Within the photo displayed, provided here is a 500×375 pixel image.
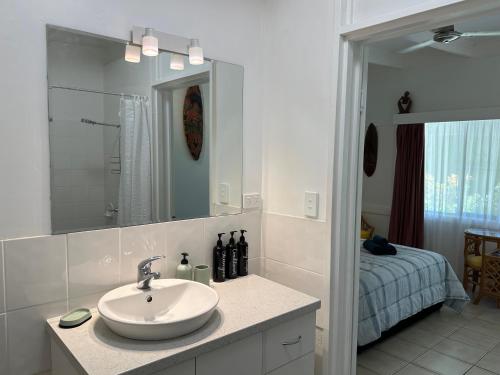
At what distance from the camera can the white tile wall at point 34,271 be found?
1348mm

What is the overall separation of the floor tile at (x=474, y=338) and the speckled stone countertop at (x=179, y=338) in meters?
2.29

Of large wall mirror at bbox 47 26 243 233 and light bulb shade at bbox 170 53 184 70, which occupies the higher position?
light bulb shade at bbox 170 53 184 70

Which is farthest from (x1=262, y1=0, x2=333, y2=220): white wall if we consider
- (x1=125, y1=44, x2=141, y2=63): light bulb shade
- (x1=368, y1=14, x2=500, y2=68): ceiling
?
(x1=368, y1=14, x2=500, y2=68): ceiling

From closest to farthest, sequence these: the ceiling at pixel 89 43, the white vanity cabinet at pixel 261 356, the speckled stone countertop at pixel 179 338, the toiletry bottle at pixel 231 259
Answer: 1. the speckled stone countertop at pixel 179 338
2. the white vanity cabinet at pixel 261 356
3. the ceiling at pixel 89 43
4. the toiletry bottle at pixel 231 259

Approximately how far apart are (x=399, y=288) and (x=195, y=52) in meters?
2.46

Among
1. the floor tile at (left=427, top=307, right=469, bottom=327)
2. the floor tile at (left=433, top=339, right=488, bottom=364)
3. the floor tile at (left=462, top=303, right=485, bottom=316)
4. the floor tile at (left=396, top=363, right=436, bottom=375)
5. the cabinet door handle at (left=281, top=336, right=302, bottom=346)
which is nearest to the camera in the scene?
the cabinet door handle at (left=281, top=336, right=302, bottom=346)

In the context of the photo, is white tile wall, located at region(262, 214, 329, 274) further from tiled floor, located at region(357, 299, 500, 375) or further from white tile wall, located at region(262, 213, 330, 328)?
tiled floor, located at region(357, 299, 500, 375)

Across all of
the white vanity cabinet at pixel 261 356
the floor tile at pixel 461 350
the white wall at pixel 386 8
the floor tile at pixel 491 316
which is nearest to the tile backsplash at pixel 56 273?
the white vanity cabinet at pixel 261 356

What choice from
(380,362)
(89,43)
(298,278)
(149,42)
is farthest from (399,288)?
(89,43)

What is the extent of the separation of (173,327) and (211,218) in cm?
74

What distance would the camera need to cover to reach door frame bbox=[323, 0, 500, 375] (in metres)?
1.68

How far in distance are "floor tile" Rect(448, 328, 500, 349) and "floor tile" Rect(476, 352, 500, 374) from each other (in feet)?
0.43

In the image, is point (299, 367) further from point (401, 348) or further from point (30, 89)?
point (401, 348)

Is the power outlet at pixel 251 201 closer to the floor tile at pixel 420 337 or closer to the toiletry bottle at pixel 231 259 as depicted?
the toiletry bottle at pixel 231 259
